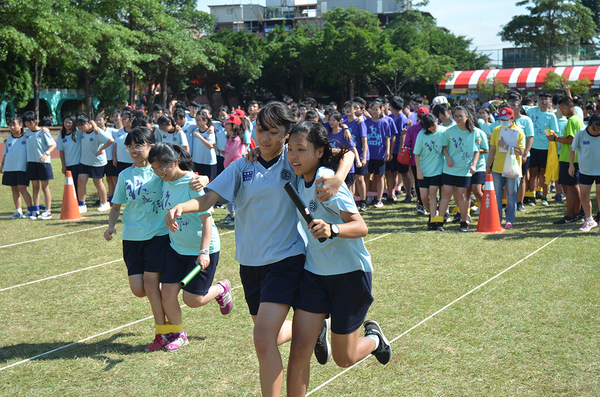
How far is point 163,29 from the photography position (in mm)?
40969

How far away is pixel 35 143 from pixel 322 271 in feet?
32.3

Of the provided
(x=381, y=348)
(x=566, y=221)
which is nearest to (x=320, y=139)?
(x=381, y=348)

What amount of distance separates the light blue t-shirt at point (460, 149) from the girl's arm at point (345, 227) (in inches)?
243

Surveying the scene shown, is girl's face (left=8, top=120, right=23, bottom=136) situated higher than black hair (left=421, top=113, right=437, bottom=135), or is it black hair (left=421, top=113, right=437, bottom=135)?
girl's face (left=8, top=120, right=23, bottom=136)

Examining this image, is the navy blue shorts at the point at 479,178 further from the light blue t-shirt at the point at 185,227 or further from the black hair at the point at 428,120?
the light blue t-shirt at the point at 185,227

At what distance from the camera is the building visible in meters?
85.6

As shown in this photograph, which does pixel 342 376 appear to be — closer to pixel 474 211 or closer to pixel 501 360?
pixel 501 360

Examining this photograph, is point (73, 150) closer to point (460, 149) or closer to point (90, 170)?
point (90, 170)

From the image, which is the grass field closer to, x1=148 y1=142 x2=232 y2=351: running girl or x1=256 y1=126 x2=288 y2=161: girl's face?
x1=148 y1=142 x2=232 y2=351: running girl

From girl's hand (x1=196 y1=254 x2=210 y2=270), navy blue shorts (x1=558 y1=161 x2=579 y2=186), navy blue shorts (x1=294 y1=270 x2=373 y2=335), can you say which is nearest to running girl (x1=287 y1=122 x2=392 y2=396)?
navy blue shorts (x1=294 y1=270 x2=373 y2=335)

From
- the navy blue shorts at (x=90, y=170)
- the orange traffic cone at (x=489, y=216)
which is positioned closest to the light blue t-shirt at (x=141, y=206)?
the orange traffic cone at (x=489, y=216)

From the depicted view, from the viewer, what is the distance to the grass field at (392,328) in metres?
3.98

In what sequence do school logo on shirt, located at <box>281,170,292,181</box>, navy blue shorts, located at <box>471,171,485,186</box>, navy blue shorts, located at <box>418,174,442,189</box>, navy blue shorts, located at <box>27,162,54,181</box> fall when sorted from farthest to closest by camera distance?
1. navy blue shorts, located at <box>27,162,54,181</box>
2. navy blue shorts, located at <box>471,171,485,186</box>
3. navy blue shorts, located at <box>418,174,442,189</box>
4. school logo on shirt, located at <box>281,170,292,181</box>

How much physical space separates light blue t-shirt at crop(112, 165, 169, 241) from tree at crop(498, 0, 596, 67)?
61.6 meters
